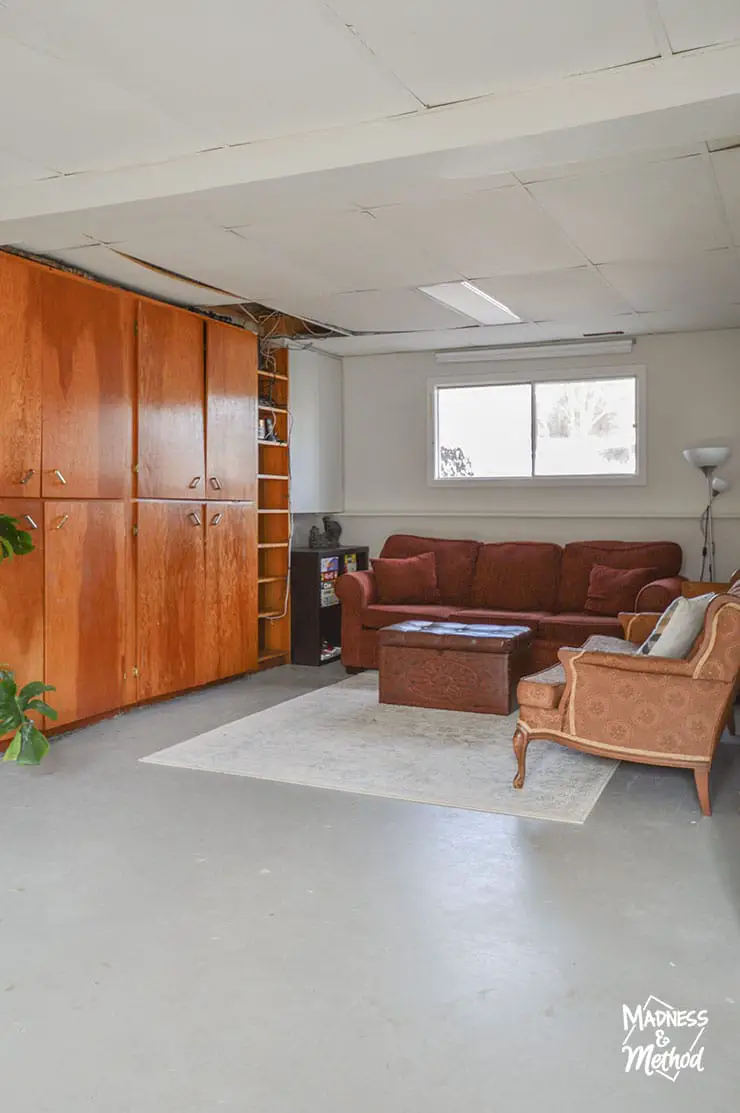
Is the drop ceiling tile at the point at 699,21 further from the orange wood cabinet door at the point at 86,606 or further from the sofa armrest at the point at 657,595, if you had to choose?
the sofa armrest at the point at 657,595

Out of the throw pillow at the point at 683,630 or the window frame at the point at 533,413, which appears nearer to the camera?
the throw pillow at the point at 683,630

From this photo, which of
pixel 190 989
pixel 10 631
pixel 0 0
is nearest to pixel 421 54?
pixel 0 0

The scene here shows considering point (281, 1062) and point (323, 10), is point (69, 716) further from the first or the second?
point (323, 10)

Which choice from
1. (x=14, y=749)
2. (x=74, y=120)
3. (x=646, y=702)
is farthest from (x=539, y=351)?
(x=14, y=749)

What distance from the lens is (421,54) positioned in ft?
8.82

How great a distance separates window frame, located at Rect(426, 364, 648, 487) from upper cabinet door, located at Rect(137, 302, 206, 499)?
2.37m

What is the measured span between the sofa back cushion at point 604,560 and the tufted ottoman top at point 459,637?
1.16 metres

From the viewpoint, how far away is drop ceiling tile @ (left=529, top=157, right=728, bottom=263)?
12.0 feet

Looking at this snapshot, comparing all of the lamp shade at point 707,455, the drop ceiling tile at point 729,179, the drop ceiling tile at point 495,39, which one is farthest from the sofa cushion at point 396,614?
the drop ceiling tile at point 495,39

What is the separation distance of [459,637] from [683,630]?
5.27 ft

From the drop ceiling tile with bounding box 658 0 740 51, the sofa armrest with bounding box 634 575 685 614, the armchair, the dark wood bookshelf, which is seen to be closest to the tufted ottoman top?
the sofa armrest with bounding box 634 575 685 614

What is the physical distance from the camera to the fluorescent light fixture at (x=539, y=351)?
7.02 m

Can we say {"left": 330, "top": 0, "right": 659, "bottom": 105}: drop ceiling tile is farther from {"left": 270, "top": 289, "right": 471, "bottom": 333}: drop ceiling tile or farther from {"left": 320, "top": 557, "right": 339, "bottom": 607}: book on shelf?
{"left": 320, "top": 557, "right": 339, "bottom": 607}: book on shelf

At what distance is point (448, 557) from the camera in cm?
723
